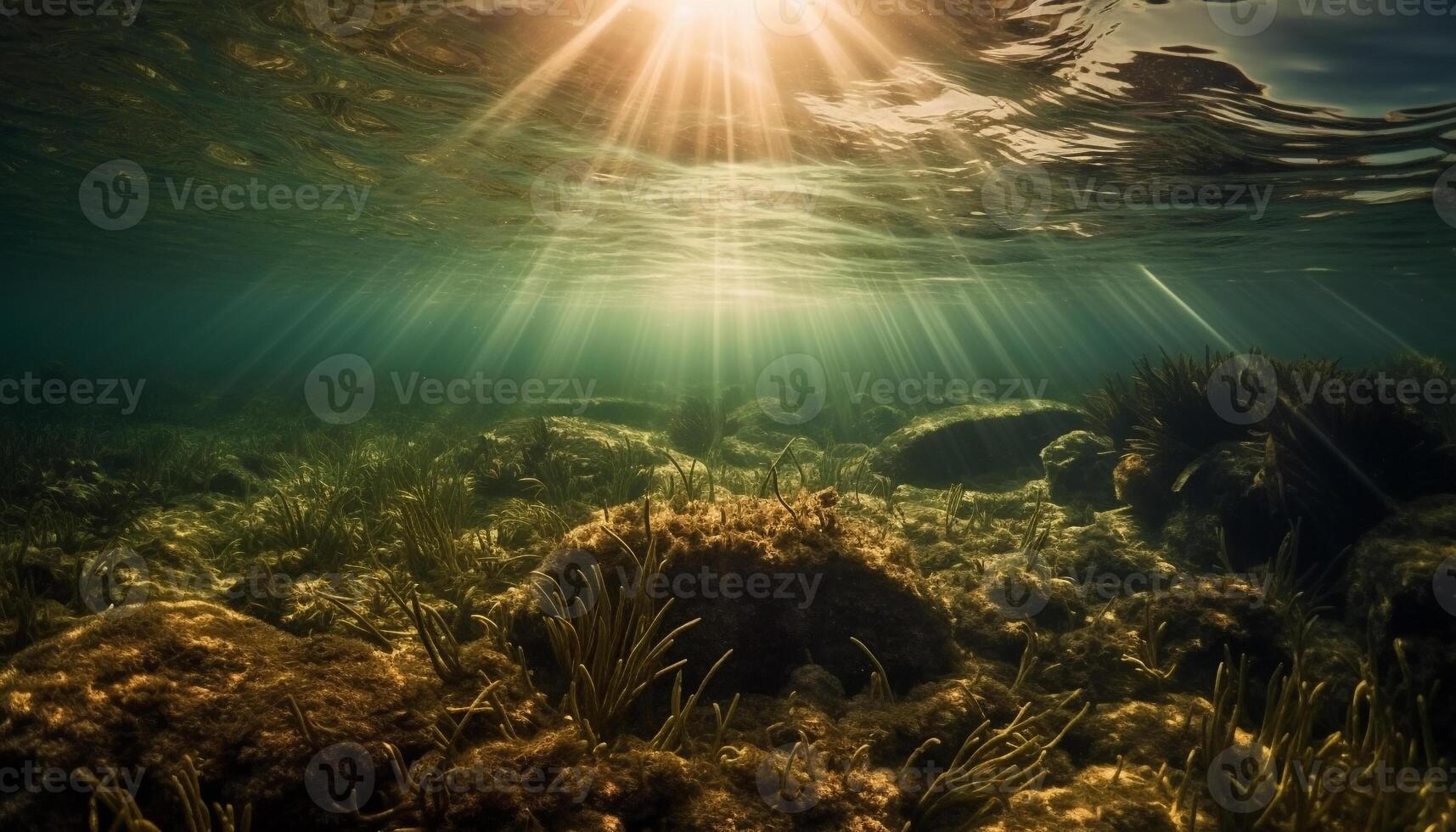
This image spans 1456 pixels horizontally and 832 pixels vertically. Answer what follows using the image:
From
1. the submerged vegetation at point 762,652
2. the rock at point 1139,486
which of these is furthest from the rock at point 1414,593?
the rock at point 1139,486

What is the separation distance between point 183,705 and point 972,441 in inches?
617

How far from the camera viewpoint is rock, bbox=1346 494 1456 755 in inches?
200

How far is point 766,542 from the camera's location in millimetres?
5129

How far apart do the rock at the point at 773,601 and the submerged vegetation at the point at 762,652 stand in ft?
0.08

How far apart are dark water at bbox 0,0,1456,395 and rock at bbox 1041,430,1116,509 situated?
586 cm

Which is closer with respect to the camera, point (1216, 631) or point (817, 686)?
point (817, 686)

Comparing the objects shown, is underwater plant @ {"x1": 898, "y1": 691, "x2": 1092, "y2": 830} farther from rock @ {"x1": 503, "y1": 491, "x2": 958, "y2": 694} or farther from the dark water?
the dark water

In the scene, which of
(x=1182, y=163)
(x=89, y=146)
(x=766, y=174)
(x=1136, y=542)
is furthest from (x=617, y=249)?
(x=1136, y=542)

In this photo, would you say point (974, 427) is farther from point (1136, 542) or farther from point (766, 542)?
point (766, 542)

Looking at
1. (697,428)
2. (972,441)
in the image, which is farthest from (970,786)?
(697,428)

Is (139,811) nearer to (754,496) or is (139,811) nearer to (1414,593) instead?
(754,496)

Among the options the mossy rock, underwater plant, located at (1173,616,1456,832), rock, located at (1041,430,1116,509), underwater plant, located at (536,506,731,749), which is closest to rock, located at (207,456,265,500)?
the mossy rock

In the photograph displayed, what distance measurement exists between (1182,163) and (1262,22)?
5530mm

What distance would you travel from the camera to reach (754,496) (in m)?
8.52
